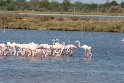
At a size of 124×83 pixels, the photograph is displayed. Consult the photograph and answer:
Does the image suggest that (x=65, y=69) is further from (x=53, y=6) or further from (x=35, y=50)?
(x=53, y=6)

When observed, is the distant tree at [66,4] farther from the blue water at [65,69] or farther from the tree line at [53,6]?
the blue water at [65,69]

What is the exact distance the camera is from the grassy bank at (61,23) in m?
65.8

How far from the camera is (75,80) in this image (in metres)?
25.6

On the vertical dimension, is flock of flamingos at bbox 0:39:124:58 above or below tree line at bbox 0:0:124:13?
above

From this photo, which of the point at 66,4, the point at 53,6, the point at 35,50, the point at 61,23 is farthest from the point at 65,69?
the point at 66,4

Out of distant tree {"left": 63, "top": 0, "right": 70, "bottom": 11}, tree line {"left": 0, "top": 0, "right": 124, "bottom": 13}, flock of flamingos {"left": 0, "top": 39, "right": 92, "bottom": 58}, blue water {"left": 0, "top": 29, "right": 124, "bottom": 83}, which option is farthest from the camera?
distant tree {"left": 63, "top": 0, "right": 70, "bottom": 11}

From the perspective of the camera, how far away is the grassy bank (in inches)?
2589

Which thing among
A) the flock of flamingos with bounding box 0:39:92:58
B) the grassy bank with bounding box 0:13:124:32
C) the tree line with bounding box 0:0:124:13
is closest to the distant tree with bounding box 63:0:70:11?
the tree line with bounding box 0:0:124:13

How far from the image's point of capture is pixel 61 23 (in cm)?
6756

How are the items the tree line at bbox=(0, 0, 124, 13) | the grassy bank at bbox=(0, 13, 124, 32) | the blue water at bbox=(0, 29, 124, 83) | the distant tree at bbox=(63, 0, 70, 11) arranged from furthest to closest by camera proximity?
the distant tree at bbox=(63, 0, 70, 11)
the tree line at bbox=(0, 0, 124, 13)
the grassy bank at bbox=(0, 13, 124, 32)
the blue water at bbox=(0, 29, 124, 83)

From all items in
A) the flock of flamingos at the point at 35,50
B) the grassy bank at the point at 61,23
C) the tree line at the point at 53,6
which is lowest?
the tree line at the point at 53,6

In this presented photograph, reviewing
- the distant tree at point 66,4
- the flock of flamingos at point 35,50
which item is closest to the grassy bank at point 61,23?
the flock of flamingos at point 35,50

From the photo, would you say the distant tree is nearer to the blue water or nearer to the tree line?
the tree line

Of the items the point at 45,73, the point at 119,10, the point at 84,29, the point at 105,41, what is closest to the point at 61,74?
the point at 45,73
